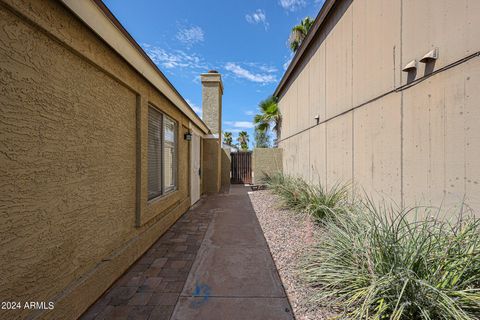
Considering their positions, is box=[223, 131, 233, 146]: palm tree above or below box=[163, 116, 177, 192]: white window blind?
above

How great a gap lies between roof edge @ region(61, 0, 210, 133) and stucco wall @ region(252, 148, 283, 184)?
756cm

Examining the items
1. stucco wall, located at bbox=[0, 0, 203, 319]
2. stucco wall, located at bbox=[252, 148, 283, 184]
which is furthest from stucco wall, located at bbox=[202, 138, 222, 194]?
stucco wall, located at bbox=[0, 0, 203, 319]

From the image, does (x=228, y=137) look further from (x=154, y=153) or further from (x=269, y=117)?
(x=154, y=153)

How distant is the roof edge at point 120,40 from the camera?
2.17m

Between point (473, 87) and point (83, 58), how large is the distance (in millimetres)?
4212

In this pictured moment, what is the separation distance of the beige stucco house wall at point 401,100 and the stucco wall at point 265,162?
533 cm

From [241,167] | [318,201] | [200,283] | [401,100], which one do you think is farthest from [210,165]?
[401,100]

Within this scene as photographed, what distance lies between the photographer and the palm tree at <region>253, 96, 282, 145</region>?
40.8 feet

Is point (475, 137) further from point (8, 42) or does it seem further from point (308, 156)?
point (308, 156)

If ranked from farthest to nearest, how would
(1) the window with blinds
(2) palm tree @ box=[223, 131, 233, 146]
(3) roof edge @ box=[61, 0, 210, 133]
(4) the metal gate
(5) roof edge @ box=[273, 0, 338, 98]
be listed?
(2) palm tree @ box=[223, 131, 233, 146]
(4) the metal gate
(5) roof edge @ box=[273, 0, 338, 98]
(1) the window with blinds
(3) roof edge @ box=[61, 0, 210, 133]

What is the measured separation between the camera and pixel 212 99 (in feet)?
34.5

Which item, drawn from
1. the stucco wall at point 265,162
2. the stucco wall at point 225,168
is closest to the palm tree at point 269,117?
the stucco wall at point 265,162

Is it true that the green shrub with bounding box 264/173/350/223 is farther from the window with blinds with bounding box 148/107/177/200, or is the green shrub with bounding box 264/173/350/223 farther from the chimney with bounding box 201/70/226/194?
the chimney with bounding box 201/70/226/194

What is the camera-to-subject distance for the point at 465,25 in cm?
237
